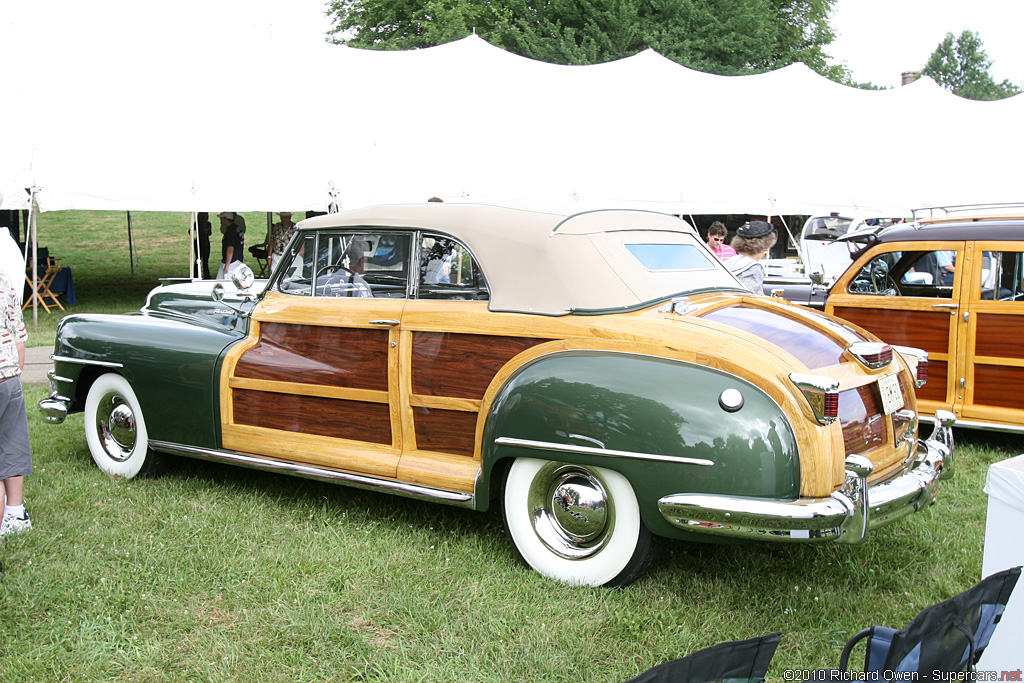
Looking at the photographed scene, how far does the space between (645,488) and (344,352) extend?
179 cm

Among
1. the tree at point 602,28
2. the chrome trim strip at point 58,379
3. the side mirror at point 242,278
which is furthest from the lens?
the tree at point 602,28

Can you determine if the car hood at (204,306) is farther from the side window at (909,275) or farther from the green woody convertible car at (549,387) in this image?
the side window at (909,275)

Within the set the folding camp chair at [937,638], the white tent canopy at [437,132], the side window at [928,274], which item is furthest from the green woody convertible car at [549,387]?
the white tent canopy at [437,132]

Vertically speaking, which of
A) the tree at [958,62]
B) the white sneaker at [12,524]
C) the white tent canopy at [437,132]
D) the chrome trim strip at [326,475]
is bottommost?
the white sneaker at [12,524]

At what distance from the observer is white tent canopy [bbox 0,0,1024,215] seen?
481 inches

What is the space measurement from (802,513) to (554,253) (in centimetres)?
159

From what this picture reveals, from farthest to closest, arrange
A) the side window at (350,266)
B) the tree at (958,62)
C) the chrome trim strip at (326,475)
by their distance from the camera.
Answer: the tree at (958,62)
the side window at (350,266)
the chrome trim strip at (326,475)

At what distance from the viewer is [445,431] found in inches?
160

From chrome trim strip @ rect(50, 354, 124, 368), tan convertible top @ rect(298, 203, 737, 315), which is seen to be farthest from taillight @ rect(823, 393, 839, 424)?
chrome trim strip @ rect(50, 354, 124, 368)

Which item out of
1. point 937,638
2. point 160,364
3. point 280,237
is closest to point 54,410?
point 160,364

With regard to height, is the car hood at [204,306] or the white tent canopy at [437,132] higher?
the white tent canopy at [437,132]

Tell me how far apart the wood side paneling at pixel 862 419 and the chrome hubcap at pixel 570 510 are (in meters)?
1.02

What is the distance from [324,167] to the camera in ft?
43.1

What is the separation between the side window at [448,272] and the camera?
4.12 m
